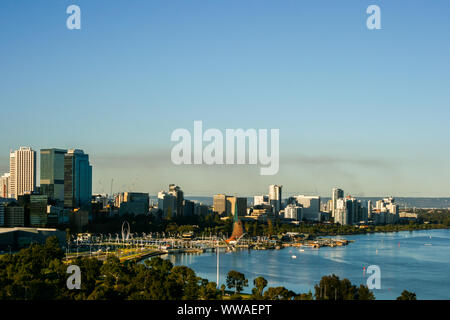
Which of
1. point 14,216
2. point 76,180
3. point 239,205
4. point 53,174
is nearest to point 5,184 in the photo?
point 53,174

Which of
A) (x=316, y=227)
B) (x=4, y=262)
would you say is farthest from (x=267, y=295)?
(x=316, y=227)

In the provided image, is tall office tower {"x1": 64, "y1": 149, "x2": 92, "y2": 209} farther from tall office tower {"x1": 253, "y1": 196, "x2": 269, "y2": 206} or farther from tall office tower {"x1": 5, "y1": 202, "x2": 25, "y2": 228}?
tall office tower {"x1": 253, "y1": 196, "x2": 269, "y2": 206}

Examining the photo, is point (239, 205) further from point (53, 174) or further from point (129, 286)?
point (129, 286)

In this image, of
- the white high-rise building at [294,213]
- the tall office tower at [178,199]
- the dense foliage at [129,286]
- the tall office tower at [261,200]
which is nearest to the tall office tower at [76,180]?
the tall office tower at [178,199]

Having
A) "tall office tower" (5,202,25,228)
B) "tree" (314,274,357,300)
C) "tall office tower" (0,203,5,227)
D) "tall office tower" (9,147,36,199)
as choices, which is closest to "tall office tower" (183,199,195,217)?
"tall office tower" (9,147,36,199)

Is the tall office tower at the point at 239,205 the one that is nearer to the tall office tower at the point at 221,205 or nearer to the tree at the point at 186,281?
the tall office tower at the point at 221,205

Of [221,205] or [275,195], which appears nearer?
[221,205]
